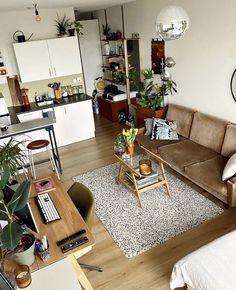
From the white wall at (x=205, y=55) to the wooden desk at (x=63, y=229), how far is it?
2771 mm

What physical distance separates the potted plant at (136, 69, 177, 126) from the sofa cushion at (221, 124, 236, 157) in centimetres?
153

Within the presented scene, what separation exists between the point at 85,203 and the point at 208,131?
2468 millimetres

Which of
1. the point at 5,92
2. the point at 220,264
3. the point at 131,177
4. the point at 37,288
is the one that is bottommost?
the point at 131,177

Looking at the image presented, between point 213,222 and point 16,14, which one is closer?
point 213,222

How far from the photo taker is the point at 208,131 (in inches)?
167

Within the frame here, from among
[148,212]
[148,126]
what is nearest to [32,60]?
[148,126]

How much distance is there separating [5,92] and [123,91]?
9.12ft

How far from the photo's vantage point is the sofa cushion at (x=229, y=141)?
381 cm

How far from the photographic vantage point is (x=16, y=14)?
5.23m

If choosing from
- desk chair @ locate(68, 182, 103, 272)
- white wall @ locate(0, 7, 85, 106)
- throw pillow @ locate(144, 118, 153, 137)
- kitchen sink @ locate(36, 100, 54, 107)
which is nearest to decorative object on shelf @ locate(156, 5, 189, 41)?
desk chair @ locate(68, 182, 103, 272)

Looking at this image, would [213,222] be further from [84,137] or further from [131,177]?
[84,137]

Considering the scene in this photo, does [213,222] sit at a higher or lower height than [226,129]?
lower

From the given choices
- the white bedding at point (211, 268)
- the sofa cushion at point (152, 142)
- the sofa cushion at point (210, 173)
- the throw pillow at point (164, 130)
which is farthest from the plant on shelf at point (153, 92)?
the white bedding at point (211, 268)

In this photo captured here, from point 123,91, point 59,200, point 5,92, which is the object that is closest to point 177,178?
point 59,200
